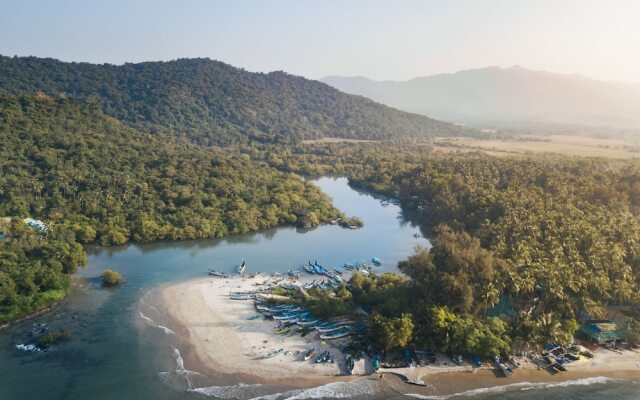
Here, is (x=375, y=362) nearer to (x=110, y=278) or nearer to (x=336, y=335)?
(x=336, y=335)

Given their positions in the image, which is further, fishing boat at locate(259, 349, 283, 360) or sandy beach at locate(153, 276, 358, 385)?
fishing boat at locate(259, 349, 283, 360)

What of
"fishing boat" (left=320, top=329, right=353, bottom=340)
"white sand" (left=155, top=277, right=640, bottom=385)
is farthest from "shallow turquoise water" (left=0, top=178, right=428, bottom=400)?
"fishing boat" (left=320, top=329, right=353, bottom=340)

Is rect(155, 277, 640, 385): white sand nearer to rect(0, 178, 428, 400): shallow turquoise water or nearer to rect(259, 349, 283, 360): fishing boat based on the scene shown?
rect(259, 349, 283, 360): fishing boat

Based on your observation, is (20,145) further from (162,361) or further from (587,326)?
(587,326)

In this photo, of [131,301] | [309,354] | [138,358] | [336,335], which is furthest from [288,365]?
[131,301]

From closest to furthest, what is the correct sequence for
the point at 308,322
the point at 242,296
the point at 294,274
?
the point at 308,322 → the point at 242,296 → the point at 294,274

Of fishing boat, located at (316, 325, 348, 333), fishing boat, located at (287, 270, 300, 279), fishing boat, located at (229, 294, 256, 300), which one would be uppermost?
fishing boat, located at (229, 294, 256, 300)
